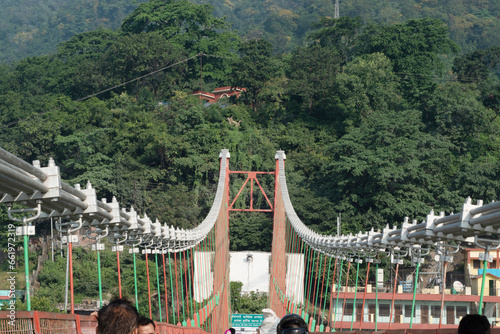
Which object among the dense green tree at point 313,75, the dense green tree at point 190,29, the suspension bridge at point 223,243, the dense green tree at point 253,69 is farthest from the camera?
the dense green tree at point 190,29

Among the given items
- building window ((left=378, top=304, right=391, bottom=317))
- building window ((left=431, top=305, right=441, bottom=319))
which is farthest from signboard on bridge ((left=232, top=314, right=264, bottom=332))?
building window ((left=431, top=305, right=441, bottom=319))

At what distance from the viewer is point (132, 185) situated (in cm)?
3781

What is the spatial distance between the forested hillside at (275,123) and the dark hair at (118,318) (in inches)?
1153

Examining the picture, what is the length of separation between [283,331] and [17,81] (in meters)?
47.1

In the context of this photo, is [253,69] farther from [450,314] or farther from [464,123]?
[450,314]

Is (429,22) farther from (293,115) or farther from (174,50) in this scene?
(174,50)

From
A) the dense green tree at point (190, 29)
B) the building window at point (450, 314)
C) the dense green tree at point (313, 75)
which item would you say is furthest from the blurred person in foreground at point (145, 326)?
the dense green tree at point (190, 29)

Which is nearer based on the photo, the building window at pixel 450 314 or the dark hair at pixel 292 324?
the dark hair at pixel 292 324

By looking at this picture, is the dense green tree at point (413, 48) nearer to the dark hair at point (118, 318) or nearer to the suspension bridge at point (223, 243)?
the suspension bridge at point (223, 243)

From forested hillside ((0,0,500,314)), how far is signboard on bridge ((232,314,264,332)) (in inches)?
241

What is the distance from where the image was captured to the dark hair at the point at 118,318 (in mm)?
3265

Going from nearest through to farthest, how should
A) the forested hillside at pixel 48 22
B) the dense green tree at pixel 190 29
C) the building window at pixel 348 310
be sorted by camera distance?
the building window at pixel 348 310 → the dense green tree at pixel 190 29 → the forested hillside at pixel 48 22

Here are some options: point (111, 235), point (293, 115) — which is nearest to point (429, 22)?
point (293, 115)

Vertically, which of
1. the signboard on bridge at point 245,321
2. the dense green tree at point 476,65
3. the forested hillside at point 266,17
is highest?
the forested hillside at point 266,17
